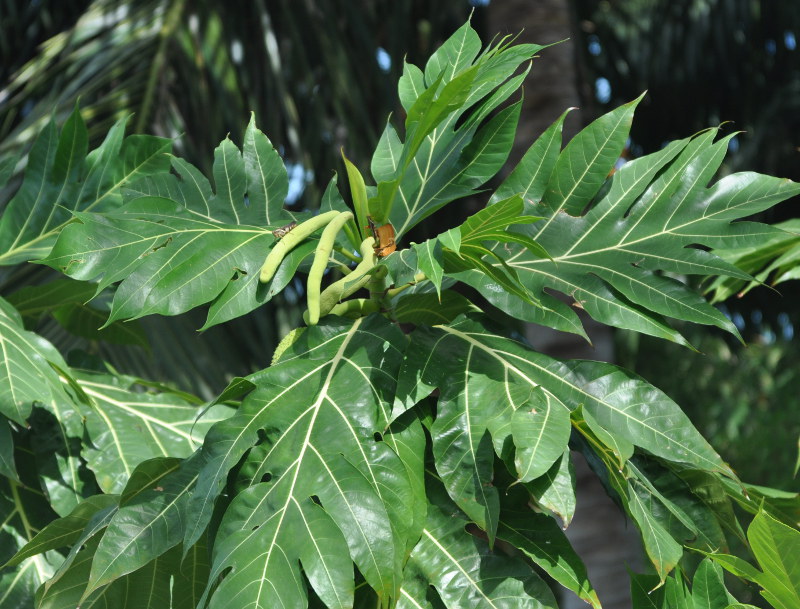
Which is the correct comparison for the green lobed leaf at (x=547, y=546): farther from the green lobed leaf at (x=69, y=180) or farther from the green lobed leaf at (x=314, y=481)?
the green lobed leaf at (x=69, y=180)

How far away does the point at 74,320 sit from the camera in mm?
1351

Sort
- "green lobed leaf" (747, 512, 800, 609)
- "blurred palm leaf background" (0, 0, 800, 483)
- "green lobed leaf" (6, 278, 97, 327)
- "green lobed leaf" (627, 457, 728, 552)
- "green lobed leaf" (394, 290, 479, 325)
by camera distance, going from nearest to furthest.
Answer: "green lobed leaf" (747, 512, 800, 609)
"green lobed leaf" (627, 457, 728, 552)
"green lobed leaf" (394, 290, 479, 325)
"green lobed leaf" (6, 278, 97, 327)
"blurred palm leaf background" (0, 0, 800, 483)

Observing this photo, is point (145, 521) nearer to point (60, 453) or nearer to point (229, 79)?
point (60, 453)

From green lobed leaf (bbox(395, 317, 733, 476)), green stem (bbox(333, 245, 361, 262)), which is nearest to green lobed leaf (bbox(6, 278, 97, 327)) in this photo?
green stem (bbox(333, 245, 361, 262))

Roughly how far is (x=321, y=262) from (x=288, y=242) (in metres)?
0.05

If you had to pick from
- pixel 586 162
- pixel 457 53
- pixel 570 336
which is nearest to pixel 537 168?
pixel 586 162

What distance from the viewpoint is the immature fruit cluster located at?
83 cm

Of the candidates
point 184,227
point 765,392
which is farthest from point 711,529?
point 765,392

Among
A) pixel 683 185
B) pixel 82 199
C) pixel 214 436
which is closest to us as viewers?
pixel 214 436

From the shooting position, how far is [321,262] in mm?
837

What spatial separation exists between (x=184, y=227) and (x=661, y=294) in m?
0.48

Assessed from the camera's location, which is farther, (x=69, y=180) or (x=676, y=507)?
(x=69, y=180)

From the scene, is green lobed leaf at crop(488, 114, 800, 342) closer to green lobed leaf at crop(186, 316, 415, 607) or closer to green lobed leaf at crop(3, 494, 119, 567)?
green lobed leaf at crop(186, 316, 415, 607)

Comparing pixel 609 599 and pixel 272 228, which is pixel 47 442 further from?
pixel 609 599
